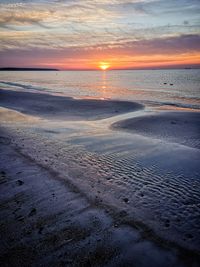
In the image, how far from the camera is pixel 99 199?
6492 millimetres

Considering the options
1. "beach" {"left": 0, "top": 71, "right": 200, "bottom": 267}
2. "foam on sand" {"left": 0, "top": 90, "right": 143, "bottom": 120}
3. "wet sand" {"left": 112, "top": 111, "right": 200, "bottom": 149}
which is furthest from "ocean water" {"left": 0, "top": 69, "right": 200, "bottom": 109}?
"beach" {"left": 0, "top": 71, "right": 200, "bottom": 267}

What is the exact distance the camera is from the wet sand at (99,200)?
461cm

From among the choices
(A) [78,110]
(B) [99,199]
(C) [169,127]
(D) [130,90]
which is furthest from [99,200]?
(D) [130,90]

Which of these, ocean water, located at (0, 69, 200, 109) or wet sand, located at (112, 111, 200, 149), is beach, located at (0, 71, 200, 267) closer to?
wet sand, located at (112, 111, 200, 149)

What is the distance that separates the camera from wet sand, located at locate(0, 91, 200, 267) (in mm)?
4613

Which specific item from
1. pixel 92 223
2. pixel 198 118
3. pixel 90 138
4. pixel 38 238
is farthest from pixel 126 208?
pixel 198 118

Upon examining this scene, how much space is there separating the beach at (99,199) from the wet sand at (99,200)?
20mm

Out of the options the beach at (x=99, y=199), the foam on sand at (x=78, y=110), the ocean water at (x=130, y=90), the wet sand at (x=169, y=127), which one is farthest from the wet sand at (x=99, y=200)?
the ocean water at (x=130, y=90)

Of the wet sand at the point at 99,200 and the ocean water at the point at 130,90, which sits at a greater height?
the ocean water at the point at 130,90

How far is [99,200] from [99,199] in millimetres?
49

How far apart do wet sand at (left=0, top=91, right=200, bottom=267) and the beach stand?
2 cm

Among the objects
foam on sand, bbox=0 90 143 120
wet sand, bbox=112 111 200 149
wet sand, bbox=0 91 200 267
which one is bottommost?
wet sand, bbox=0 91 200 267

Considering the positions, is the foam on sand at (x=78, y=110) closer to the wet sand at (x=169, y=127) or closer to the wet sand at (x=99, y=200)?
the wet sand at (x=169, y=127)

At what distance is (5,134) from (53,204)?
7.83m
